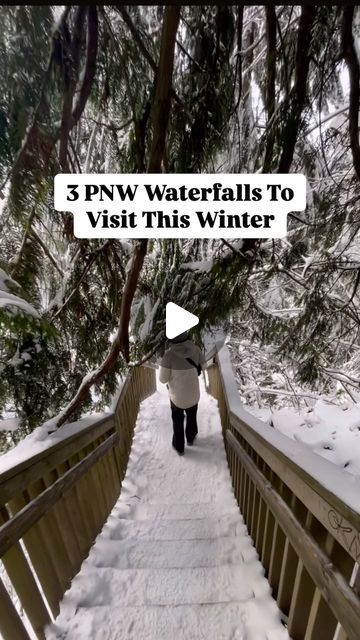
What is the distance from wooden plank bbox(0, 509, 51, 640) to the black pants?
7.22 feet

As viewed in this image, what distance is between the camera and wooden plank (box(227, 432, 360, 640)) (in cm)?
89

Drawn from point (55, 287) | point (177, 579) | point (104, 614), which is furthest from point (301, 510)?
point (55, 287)

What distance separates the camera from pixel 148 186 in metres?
1.58

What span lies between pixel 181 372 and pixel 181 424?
68cm

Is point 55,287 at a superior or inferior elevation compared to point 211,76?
inferior

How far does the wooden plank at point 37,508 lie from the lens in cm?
116

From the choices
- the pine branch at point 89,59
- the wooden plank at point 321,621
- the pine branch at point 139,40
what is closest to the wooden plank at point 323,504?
the wooden plank at point 321,621

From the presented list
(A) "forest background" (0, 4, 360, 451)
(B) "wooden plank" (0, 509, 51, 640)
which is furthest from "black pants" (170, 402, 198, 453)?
(B) "wooden plank" (0, 509, 51, 640)

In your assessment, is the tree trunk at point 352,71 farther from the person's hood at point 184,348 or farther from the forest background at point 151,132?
the person's hood at point 184,348

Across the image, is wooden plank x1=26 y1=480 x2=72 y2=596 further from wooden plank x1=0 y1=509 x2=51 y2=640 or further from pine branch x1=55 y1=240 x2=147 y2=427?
pine branch x1=55 y1=240 x2=147 y2=427

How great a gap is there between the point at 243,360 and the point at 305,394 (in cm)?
205

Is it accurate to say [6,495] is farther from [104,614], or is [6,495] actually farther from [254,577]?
[254,577]

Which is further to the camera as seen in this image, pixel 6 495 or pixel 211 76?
pixel 211 76

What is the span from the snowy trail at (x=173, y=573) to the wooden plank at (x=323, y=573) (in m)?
0.51
